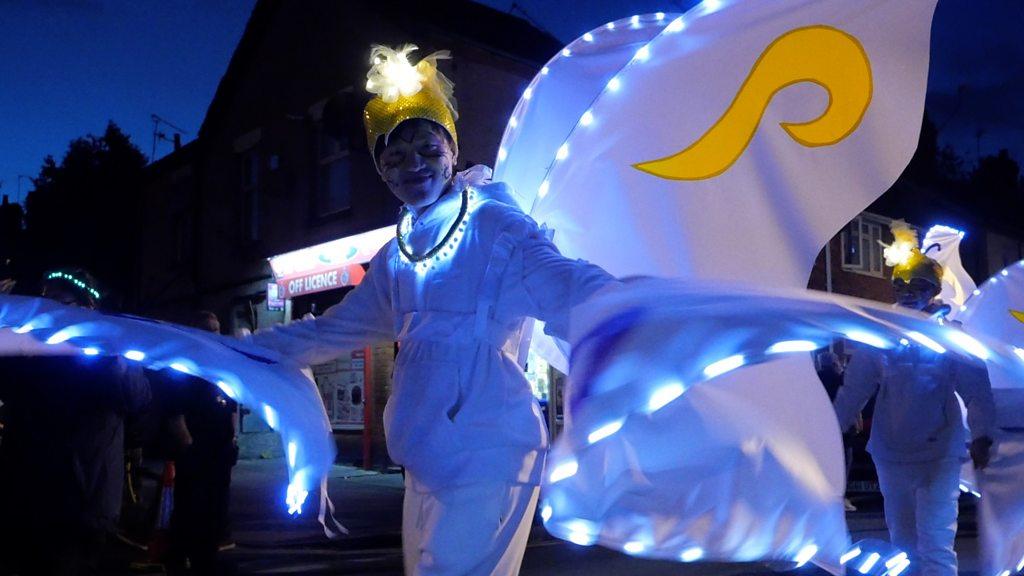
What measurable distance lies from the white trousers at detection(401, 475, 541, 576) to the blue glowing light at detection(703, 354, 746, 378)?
698mm

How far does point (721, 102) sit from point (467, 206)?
99 cm

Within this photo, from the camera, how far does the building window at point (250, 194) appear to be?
17859 mm

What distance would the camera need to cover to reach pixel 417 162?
256 centimetres

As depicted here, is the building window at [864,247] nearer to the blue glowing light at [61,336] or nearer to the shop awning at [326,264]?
the shop awning at [326,264]

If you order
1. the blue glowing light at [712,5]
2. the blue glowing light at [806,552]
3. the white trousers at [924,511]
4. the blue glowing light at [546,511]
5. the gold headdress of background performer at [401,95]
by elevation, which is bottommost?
the white trousers at [924,511]

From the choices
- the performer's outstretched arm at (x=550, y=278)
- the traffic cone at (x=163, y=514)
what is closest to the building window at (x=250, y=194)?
the traffic cone at (x=163, y=514)

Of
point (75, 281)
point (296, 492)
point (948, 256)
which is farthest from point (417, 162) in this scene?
point (948, 256)

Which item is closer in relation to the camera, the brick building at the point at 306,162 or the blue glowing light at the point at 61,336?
the blue glowing light at the point at 61,336

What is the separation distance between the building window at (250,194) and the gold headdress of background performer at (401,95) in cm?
1575

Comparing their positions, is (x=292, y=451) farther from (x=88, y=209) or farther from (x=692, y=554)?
(x=88, y=209)

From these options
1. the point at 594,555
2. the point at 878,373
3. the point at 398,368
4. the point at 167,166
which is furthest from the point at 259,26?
the point at 398,368

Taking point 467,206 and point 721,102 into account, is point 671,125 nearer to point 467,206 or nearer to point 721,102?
point 721,102

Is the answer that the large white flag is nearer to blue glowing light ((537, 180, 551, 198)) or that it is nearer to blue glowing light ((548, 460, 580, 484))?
blue glowing light ((537, 180, 551, 198))

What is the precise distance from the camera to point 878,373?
4.80 meters
